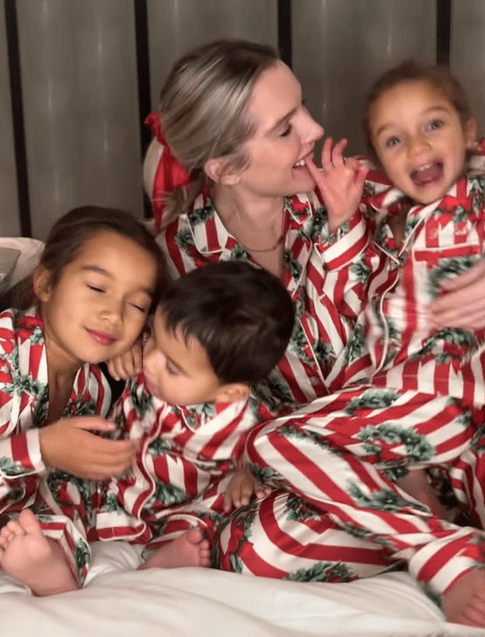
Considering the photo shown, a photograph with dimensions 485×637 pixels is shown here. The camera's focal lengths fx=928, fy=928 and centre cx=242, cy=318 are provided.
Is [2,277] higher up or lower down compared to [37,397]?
higher up

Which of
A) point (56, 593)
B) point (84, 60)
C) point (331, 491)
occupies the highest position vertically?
point (84, 60)

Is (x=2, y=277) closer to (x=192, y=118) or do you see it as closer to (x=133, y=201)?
(x=192, y=118)

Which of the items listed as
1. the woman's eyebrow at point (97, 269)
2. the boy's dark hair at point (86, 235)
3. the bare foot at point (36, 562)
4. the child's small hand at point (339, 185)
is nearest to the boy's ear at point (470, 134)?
the child's small hand at point (339, 185)

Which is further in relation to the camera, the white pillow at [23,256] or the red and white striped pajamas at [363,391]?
the white pillow at [23,256]

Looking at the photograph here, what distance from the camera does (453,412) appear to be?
1.50 metres

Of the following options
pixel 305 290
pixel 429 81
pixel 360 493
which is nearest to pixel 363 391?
pixel 360 493

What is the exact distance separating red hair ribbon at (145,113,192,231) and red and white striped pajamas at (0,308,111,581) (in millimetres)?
370

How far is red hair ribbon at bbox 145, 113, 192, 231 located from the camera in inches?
73.2

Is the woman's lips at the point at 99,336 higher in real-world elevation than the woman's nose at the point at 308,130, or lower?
lower

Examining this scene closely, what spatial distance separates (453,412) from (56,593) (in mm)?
675

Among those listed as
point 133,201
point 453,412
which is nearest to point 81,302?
point 453,412

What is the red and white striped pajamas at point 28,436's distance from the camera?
57.8 inches

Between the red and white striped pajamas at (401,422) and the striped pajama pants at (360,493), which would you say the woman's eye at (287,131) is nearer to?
the red and white striped pajamas at (401,422)

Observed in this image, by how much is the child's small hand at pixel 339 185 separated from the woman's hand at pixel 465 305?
0.25 metres
